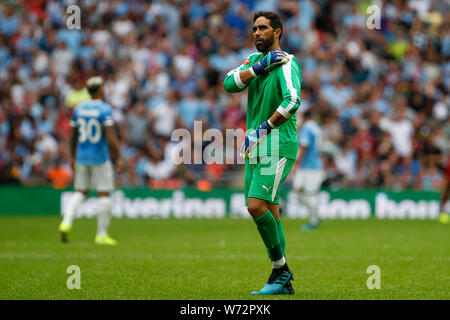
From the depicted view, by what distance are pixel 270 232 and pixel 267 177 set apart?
539 millimetres

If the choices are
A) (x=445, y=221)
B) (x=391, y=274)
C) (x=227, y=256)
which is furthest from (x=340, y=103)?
(x=391, y=274)

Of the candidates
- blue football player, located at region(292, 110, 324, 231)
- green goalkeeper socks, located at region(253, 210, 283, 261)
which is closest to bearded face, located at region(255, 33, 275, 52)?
green goalkeeper socks, located at region(253, 210, 283, 261)

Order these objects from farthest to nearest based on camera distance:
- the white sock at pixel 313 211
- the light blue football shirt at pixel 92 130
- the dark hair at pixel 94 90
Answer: the white sock at pixel 313 211 < the light blue football shirt at pixel 92 130 < the dark hair at pixel 94 90

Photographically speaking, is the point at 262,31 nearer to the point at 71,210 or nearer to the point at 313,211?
the point at 71,210

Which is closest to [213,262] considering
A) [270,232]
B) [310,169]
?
[270,232]

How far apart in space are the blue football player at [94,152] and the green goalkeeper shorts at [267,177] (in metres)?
6.05

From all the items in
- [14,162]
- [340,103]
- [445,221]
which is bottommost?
[445,221]

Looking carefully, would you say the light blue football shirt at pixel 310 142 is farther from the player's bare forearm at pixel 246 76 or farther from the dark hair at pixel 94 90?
the player's bare forearm at pixel 246 76

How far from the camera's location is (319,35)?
2628cm

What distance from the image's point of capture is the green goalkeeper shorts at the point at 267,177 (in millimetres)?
7816

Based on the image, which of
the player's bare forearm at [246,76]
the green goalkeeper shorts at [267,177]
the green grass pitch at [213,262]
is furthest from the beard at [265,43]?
the green grass pitch at [213,262]
